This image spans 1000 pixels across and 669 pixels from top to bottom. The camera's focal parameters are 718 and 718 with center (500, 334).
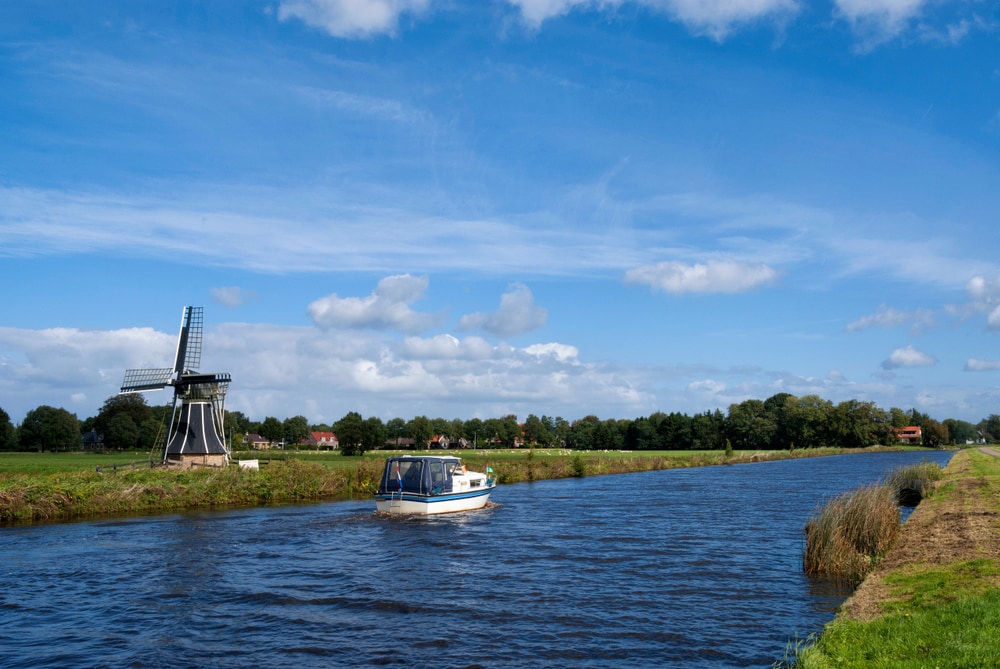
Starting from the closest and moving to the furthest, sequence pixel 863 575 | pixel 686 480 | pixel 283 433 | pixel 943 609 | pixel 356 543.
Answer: pixel 943 609, pixel 863 575, pixel 356 543, pixel 686 480, pixel 283 433

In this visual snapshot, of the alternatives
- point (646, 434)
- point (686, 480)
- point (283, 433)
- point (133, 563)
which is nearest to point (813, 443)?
point (646, 434)

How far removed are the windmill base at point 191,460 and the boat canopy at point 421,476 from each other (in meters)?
16.6

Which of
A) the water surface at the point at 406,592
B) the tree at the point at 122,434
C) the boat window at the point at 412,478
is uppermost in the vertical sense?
the tree at the point at 122,434

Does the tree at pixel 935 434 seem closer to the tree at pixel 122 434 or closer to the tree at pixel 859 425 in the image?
the tree at pixel 859 425

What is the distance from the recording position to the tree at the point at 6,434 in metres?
131

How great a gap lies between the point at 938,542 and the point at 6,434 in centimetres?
15228

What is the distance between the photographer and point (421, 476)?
35344 millimetres

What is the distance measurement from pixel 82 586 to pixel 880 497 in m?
24.5

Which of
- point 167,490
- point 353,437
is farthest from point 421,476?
point 353,437

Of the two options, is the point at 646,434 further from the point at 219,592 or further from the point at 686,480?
the point at 219,592

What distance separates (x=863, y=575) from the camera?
63.5ft

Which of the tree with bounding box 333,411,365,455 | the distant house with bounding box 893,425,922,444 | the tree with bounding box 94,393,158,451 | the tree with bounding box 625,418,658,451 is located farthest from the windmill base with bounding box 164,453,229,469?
the distant house with bounding box 893,425,922,444

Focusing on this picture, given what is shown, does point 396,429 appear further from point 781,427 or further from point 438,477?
point 438,477

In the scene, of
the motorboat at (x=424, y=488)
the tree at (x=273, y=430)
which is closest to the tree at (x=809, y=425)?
the tree at (x=273, y=430)
